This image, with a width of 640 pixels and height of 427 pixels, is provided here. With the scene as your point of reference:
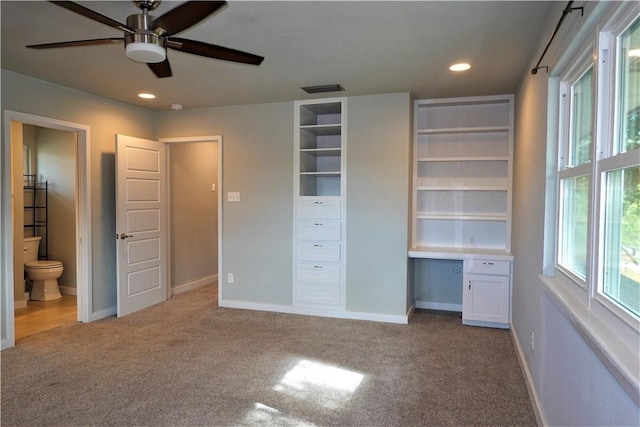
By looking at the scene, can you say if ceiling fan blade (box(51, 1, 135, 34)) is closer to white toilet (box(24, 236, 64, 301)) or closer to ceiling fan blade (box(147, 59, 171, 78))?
ceiling fan blade (box(147, 59, 171, 78))

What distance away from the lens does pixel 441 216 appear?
4.58m

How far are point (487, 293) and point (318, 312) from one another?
5.88 feet

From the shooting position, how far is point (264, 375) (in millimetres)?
2975

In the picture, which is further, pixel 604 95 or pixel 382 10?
pixel 382 10

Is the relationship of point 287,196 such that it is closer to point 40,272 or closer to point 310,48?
point 310,48

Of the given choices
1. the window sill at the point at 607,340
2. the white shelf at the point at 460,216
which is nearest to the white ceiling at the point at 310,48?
the white shelf at the point at 460,216

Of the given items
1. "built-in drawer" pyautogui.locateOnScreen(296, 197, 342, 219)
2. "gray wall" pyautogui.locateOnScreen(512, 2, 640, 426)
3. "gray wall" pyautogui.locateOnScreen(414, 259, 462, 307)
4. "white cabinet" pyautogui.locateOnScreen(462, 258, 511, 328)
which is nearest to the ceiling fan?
"gray wall" pyautogui.locateOnScreen(512, 2, 640, 426)

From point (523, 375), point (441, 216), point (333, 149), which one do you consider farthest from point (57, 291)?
point (523, 375)

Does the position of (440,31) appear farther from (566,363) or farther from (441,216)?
(441,216)

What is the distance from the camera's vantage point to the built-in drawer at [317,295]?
14.7ft

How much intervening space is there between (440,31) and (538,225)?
1403mm

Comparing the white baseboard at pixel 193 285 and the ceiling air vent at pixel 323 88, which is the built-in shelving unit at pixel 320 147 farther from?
the white baseboard at pixel 193 285

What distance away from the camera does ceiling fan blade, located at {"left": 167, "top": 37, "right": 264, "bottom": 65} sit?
2125 mm

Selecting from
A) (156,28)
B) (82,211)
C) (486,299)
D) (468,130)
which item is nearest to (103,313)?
(82,211)
